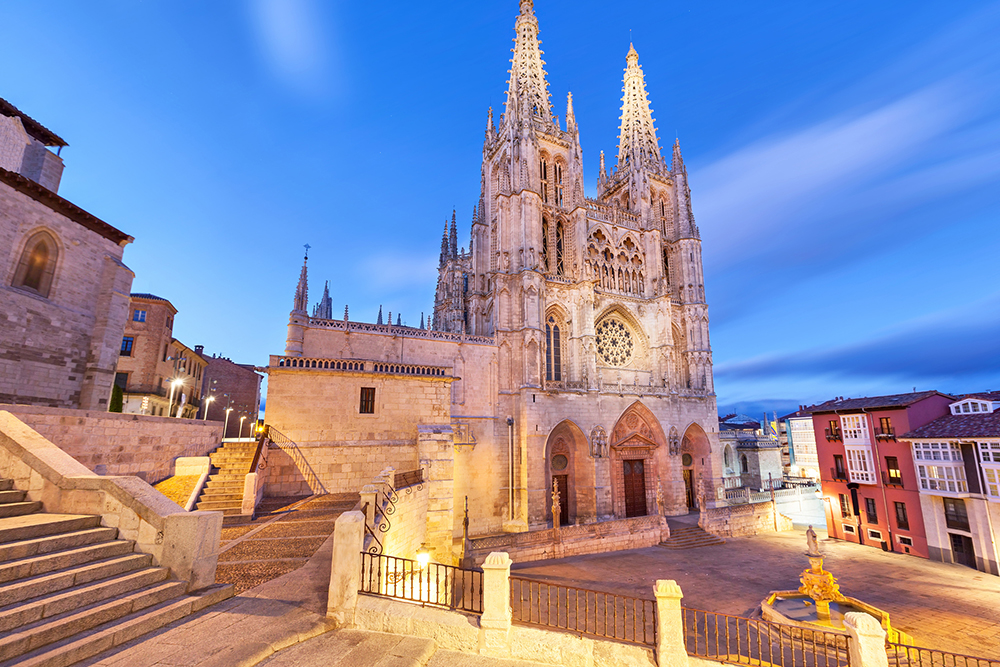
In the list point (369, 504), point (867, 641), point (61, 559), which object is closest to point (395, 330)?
point (369, 504)

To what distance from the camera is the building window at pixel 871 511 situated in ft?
78.8

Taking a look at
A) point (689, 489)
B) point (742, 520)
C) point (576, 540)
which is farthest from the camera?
point (689, 489)

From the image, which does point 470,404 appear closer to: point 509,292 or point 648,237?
point 509,292

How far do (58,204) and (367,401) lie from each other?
12.3 metres

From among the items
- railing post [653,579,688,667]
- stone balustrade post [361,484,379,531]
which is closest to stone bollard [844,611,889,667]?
railing post [653,579,688,667]

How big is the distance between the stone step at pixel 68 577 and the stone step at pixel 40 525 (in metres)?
0.82

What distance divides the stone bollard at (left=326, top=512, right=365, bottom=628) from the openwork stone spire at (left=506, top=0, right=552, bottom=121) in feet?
97.1

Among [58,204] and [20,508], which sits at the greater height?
[58,204]

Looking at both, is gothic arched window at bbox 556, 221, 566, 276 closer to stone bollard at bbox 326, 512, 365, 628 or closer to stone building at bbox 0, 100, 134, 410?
stone building at bbox 0, 100, 134, 410

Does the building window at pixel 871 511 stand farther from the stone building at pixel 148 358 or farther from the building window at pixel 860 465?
the stone building at pixel 148 358

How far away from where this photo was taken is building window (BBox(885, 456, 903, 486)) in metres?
22.8

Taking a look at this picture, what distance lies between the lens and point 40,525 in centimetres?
537

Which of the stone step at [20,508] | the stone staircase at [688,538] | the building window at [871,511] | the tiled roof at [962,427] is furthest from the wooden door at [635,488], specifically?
the stone step at [20,508]

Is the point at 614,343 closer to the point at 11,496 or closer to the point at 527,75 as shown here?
the point at 527,75
